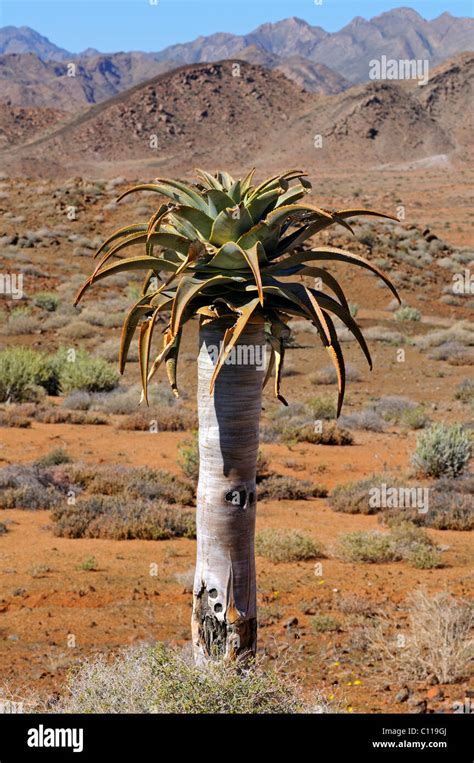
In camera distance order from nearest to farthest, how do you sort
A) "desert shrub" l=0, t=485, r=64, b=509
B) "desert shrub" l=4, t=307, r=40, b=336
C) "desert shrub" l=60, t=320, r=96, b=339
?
"desert shrub" l=0, t=485, r=64, b=509
"desert shrub" l=4, t=307, r=40, b=336
"desert shrub" l=60, t=320, r=96, b=339

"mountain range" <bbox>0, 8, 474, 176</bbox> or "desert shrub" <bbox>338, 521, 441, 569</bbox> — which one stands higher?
"mountain range" <bbox>0, 8, 474, 176</bbox>

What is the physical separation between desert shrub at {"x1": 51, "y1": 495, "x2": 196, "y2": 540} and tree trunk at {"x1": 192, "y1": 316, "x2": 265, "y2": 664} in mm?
4982

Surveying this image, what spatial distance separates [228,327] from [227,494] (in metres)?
0.78

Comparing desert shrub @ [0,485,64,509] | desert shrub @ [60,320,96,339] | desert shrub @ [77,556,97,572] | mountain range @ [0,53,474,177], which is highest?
mountain range @ [0,53,474,177]

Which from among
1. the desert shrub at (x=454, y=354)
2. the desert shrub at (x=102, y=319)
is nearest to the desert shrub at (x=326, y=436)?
the desert shrub at (x=454, y=354)

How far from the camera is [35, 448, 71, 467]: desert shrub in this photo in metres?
11.4

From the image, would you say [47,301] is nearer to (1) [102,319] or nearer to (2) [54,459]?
(1) [102,319]

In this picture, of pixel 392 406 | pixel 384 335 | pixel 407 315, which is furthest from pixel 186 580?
pixel 407 315

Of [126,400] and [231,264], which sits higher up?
[231,264]

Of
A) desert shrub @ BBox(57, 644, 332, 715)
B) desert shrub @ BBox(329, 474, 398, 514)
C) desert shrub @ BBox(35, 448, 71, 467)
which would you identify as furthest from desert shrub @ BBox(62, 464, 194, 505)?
desert shrub @ BBox(57, 644, 332, 715)

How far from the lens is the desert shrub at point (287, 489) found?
35.6 feet

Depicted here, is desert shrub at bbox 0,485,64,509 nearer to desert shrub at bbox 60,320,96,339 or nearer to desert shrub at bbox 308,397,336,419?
desert shrub at bbox 308,397,336,419

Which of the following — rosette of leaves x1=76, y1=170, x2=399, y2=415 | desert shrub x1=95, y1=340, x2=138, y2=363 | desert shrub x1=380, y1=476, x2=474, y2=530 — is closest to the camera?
rosette of leaves x1=76, y1=170, x2=399, y2=415

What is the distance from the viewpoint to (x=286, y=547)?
847 cm
